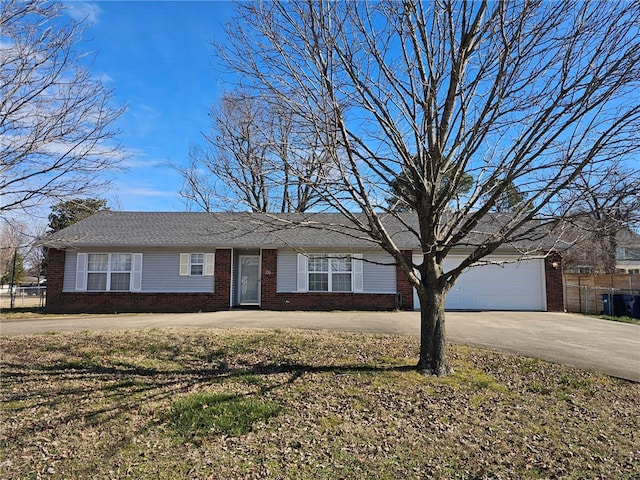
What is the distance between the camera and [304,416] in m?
4.88

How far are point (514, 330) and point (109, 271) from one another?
562 inches

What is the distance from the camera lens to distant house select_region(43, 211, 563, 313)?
1603 cm

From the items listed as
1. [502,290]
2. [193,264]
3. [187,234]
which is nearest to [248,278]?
[193,264]

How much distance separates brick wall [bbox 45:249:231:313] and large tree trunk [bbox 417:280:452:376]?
1100 centimetres

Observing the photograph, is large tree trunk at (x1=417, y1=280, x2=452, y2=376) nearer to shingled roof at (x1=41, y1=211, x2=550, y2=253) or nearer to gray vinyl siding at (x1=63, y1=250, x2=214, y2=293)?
shingled roof at (x1=41, y1=211, x2=550, y2=253)

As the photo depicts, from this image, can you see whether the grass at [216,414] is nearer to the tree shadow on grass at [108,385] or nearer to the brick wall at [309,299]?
the tree shadow on grass at [108,385]

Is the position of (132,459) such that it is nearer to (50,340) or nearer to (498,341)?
(50,340)

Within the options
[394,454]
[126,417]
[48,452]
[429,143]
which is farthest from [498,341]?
[48,452]

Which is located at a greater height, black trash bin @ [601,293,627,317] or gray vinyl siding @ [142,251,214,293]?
gray vinyl siding @ [142,251,214,293]

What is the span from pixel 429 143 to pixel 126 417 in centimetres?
523

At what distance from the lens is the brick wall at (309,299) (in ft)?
52.5

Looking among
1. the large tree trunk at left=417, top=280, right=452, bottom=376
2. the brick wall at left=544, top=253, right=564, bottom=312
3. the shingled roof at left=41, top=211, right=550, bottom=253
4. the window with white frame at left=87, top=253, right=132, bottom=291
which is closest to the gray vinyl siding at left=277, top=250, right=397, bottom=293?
the shingled roof at left=41, top=211, right=550, bottom=253

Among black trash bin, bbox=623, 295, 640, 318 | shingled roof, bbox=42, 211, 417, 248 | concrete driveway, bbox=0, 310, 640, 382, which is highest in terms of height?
shingled roof, bbox=42, 211, 417, 248

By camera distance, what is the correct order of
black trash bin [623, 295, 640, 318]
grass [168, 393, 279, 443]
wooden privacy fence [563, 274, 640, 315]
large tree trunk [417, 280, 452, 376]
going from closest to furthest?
grass [168, 393, 279, 443] → large tree trunk [417, 280, 452, 376] → black trash bin [623, 295, 640, 318] → wooden privacy fence [563, 274, 640, 315]
